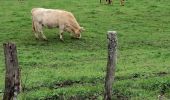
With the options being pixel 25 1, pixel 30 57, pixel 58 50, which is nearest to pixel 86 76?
pixel 30 57

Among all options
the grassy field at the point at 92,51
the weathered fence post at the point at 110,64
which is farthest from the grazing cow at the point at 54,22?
the weathered fence post at the point at 110,64

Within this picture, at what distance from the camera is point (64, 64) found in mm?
13984

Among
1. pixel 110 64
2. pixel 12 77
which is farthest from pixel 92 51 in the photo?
pixel 12 77

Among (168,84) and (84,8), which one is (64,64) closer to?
(168,84)

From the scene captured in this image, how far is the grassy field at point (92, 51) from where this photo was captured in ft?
34.2

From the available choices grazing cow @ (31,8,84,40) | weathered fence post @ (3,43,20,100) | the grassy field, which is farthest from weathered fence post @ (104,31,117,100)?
grazing cow @ (31,8,84,40)

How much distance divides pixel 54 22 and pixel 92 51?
2796 mm

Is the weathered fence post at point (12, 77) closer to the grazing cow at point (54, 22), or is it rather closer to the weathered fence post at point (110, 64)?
the weathered fence post at point (110, 64)

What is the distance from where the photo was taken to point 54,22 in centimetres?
1919

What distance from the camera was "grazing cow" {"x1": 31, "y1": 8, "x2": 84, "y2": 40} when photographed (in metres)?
19.2

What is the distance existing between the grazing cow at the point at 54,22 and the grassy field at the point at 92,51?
1.47ft

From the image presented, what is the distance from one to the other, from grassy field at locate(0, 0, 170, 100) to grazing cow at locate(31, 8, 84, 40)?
0.45m

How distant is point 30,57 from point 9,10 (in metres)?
12.0

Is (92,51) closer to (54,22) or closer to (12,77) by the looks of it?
(54,22)
